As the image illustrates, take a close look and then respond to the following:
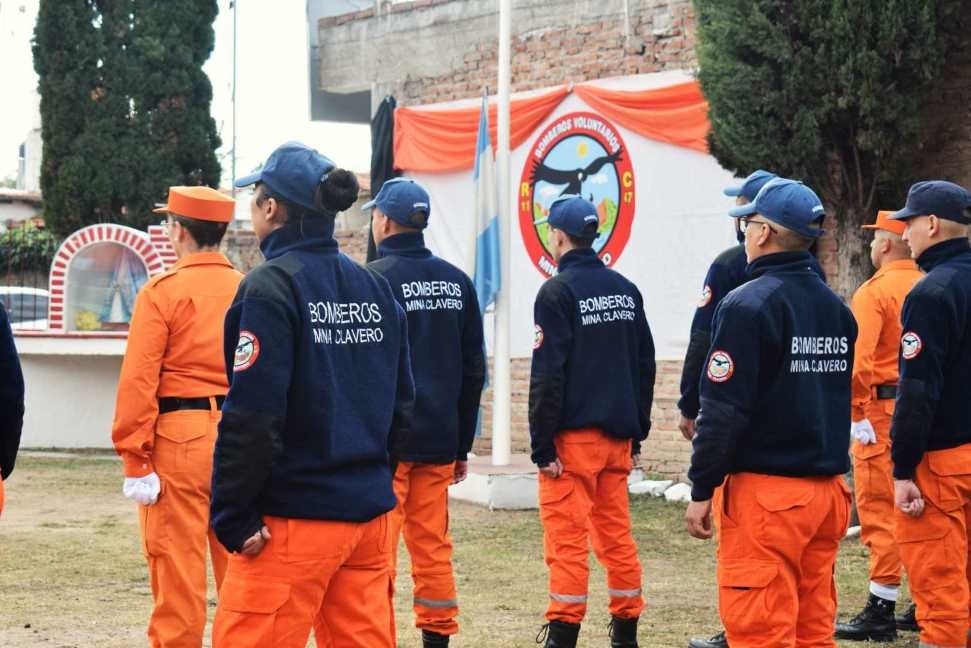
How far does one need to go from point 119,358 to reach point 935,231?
12.6m

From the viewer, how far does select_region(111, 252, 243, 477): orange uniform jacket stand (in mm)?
5777

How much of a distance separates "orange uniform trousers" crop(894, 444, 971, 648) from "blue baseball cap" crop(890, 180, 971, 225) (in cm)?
101

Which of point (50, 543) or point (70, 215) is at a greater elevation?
point (70, 215)

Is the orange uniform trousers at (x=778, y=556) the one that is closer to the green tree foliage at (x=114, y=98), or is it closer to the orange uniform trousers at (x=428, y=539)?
the orange uniform trousers at (x=428, y=539)

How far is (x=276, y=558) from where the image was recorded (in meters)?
4.06

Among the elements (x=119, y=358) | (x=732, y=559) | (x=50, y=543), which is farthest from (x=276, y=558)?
(x=119, y=358)

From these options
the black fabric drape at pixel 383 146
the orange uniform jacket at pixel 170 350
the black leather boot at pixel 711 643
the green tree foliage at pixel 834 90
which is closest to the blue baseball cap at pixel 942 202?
the black leather boot at pixel 711 643

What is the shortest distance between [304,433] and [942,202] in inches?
130

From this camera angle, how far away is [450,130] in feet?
49.0

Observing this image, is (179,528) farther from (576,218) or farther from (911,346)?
(911,346)

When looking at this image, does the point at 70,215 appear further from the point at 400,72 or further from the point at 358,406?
the point at 358,406

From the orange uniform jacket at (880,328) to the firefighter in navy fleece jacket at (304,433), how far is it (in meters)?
4.05

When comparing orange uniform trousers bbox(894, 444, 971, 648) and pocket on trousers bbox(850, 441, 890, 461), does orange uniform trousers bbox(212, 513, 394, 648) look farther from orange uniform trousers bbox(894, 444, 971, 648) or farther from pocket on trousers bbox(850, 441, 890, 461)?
pocket on trousers bbox(850, 441, 890, 461)

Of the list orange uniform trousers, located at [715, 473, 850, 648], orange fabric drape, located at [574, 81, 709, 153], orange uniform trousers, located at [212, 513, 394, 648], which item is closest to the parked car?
orange fabric drape, located at [574, 81, 709, 153]
